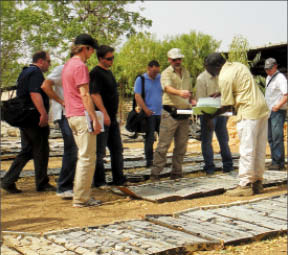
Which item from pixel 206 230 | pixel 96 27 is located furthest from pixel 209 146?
pixel 206 230

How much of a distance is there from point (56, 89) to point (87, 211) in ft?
5.34

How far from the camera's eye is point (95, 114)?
5055 millimetres

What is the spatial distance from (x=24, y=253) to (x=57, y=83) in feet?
8.64

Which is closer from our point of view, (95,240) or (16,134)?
(95,240)

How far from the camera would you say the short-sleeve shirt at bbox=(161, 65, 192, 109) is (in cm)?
661

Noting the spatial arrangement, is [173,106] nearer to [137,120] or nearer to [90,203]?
[137,120]

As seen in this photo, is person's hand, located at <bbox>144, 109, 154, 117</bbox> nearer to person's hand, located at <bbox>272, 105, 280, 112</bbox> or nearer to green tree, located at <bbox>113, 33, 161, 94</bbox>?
green tree, located at <bbox>113, 33, 161, 94</bbox>

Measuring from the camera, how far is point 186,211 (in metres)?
4.80

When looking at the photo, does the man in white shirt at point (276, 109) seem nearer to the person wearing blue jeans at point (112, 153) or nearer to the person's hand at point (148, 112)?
the person's hand at point (148, 112)

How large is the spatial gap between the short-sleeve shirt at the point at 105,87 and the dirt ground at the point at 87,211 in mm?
1125

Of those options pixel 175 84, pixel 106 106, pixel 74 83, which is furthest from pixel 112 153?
pixel 74 83

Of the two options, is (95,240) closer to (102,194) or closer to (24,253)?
(24,253)

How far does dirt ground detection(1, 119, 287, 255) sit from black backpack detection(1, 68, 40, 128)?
2.99ft

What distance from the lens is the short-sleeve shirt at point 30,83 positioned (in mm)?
5832
